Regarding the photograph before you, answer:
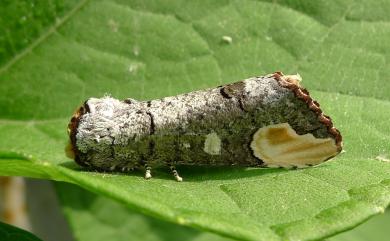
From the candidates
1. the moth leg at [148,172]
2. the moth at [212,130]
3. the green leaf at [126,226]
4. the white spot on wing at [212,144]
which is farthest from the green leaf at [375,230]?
the moth leg at [148,172]

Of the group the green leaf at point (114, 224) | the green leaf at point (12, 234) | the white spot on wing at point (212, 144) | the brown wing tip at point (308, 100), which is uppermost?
the brown wing tip at point (308, 100)

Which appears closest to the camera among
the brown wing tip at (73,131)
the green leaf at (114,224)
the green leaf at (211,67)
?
the green leaf at (211,67)

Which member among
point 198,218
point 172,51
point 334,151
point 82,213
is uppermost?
point 172,51

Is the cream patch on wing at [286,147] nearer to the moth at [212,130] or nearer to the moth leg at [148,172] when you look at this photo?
the moth at [212,130]

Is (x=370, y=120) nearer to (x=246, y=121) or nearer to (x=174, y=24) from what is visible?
(x=246, y=121)

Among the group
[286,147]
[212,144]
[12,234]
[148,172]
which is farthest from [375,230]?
[12,234]

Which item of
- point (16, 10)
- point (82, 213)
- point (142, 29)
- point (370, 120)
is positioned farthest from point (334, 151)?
point (82, 213)

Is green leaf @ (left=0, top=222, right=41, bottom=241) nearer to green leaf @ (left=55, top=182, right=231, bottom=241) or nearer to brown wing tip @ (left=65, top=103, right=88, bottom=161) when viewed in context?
brown wing tip @ (left=65, top=103, right=88, bottom=161)
